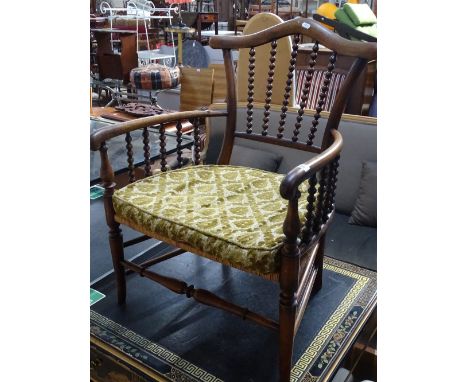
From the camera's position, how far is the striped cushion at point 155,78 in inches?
117

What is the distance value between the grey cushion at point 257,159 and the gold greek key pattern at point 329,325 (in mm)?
551

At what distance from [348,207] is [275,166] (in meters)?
0.37

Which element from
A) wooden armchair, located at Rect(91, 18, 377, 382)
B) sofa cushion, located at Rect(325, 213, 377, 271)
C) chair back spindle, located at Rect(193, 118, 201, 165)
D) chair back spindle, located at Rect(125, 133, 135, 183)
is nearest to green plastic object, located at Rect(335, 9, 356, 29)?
sofa cushion, located at Rect(325, 213, 377, 271)

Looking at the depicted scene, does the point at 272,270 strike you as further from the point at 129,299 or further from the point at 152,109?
the point at 152,109

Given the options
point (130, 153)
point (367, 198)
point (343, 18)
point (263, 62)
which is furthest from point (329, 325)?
point (343, 18)

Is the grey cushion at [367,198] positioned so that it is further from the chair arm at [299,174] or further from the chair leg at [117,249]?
the chair leg at [117,249]

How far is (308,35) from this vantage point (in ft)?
4.11

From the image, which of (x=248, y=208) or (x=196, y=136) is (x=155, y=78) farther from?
(x=248, y=208)

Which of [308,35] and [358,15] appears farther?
[358,15]

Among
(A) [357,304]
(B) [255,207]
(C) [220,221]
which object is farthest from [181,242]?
(A) [357,304]

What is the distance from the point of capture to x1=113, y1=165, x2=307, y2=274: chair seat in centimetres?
94

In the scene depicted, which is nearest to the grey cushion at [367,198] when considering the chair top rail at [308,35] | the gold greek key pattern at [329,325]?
the gold greek key pattern at [329,325]

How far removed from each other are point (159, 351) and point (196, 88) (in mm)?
2196

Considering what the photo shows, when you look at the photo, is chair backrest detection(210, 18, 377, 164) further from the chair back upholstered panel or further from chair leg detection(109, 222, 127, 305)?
the chair back upholstered panel
